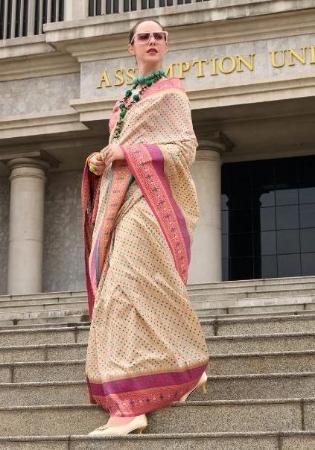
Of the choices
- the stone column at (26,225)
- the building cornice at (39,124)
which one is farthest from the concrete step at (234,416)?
the stone column at (26,225)

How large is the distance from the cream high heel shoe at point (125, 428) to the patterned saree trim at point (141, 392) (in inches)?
1.5

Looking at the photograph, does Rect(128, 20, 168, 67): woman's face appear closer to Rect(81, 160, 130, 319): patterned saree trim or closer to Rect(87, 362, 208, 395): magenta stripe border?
Rect(81, 160, 130, 319): patterned saree trim

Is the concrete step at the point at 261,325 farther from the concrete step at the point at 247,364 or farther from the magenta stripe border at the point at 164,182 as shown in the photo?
the magenta stripe border at the point at 164,182

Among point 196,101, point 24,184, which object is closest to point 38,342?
point 196,101

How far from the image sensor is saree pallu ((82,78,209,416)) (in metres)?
5.09

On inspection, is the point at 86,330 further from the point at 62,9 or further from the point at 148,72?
the point at 62,9

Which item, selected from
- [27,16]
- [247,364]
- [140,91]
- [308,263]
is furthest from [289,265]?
[140,91]

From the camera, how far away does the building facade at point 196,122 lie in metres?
15.0

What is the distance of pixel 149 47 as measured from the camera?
5.71 metres

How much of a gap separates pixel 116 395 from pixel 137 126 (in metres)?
1.69

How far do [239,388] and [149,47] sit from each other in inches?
85.8

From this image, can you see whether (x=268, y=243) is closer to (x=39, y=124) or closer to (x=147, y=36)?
(x=39, y=124)

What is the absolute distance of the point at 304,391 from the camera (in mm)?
5590

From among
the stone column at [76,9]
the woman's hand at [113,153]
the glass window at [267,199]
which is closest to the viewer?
the woman's hand at [113,153]
